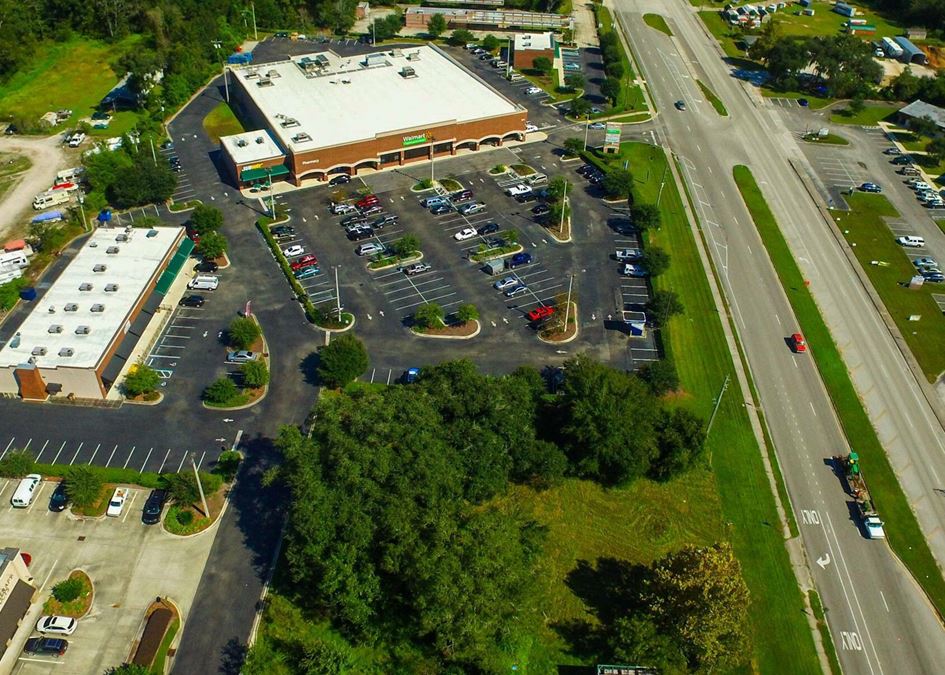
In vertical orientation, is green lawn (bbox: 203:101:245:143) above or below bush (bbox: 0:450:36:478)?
above

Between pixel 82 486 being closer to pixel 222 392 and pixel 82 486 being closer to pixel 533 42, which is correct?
pixel 222 392

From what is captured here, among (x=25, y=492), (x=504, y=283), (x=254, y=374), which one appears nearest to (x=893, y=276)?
(x=504, y=283)

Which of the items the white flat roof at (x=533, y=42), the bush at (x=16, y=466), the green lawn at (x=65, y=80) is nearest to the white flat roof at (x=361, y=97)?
the white flat roof at (x=533, y=42)

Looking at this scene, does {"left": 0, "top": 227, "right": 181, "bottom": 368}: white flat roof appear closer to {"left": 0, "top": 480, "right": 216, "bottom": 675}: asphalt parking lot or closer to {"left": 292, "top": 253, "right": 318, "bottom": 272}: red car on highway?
{"left": 0, "top": 480, "right": 216, "bottom": 675}: asphalt parking lot

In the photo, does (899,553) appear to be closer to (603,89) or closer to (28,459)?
(28,459)

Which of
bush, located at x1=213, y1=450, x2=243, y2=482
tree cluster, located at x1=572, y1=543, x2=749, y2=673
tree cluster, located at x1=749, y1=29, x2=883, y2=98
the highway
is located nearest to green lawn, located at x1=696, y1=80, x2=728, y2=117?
the highway

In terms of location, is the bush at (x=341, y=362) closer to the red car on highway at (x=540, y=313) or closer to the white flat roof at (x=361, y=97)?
the red car on highway at (x=540, y=313)
